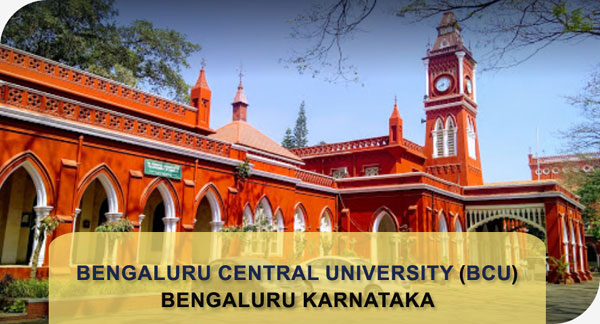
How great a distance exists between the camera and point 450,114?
28891 mm

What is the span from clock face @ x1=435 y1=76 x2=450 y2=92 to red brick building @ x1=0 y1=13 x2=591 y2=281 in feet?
0.38

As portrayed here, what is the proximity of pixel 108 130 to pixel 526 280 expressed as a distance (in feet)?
64.6

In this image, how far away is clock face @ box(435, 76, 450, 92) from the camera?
29.1 meters

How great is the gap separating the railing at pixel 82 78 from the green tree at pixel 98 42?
13.3 ft

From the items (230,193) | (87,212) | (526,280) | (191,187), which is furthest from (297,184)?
(526,280)

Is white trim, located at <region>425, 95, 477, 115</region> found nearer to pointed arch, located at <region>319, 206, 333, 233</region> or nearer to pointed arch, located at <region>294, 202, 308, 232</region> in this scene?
pointed arch, located at <region>319, 206, 333, 233</region>

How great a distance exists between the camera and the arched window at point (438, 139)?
95.1 feet

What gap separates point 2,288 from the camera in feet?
29.6

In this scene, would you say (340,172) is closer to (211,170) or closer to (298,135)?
(211,170)

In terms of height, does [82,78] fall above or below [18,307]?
above

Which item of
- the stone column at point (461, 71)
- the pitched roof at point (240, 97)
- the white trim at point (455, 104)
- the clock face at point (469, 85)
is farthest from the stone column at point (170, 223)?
the clock face at point (469, 85)

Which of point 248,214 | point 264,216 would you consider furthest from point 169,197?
point 264,216

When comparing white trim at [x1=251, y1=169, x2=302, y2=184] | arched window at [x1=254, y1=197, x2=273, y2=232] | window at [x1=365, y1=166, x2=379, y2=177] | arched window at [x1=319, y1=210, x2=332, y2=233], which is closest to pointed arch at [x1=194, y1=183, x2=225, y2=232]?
arched window at [x1=254, y1=197, x2=273, y2=232]

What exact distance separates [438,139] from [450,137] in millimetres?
741
